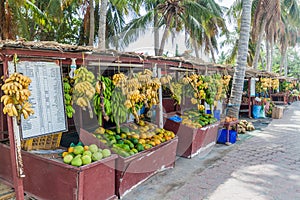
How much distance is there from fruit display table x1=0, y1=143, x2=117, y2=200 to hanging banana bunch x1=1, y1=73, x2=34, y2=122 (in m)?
0.84

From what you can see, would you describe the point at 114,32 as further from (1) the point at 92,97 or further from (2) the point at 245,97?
(1) the point at 92,97

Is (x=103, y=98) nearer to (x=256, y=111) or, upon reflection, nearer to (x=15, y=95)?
(x=15, y=95)

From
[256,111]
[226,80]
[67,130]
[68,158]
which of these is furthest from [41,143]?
[256,111]

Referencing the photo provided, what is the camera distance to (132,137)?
14.9ft

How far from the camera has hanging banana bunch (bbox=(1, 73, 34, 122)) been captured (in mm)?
2789

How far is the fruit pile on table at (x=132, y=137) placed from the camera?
4.04 m

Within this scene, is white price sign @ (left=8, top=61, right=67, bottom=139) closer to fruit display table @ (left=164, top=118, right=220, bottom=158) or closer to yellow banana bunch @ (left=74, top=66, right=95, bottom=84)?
yellow banana bunch @ (left=74, top=66, right=95, bottom=84)

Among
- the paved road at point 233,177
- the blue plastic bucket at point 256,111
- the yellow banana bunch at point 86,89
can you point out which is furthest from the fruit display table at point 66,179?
the blue plastic bucket at point 256,111

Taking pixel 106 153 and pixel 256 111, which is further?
pixel 256 111

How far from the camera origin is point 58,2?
400 inches

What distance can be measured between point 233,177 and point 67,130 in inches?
123

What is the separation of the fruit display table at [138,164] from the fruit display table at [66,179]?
5.1 inches

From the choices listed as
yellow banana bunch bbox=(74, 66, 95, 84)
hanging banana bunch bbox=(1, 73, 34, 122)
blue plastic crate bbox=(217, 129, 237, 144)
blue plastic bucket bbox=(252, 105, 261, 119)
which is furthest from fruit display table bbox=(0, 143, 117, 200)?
blue plastic bucket bbox=(252, 105, 261, 119)

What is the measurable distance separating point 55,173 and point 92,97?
120 cm
